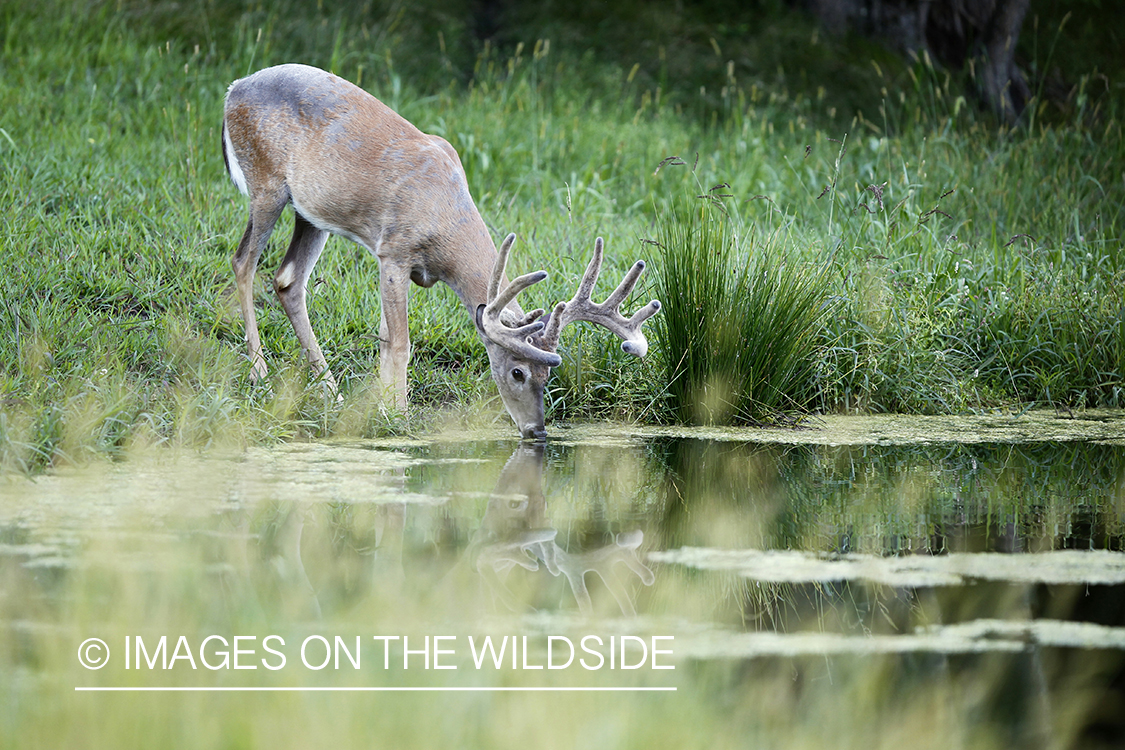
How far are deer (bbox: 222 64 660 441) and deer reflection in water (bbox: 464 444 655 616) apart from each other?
1.39 metres

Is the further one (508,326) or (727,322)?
(727,322)

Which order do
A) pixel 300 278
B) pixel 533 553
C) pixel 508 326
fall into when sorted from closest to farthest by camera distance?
pixel 533 553 → pixel 508 326 → pixel 300 278

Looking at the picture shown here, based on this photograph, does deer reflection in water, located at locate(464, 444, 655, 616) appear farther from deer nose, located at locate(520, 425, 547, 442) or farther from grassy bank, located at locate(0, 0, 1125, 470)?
grassy bank, located at locate(0, 0, 1125, 470)

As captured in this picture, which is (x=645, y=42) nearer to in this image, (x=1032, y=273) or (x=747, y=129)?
(x=747, y=129)

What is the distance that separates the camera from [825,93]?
15242 mm

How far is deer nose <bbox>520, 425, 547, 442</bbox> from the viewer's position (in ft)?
20.2

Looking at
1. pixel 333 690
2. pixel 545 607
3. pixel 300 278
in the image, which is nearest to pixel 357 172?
pixel 300 278

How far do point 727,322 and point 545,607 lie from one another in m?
3.45

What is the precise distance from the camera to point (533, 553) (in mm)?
3990

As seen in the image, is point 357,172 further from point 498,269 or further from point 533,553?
point 533,553

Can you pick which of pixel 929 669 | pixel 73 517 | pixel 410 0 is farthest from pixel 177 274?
pixel 410 0

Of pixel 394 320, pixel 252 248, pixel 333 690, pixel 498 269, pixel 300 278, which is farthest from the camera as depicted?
pixel 300 278

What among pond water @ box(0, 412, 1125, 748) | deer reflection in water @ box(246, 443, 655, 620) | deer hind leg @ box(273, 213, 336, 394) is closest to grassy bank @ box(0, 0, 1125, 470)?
deer hind leg @ box(273, 213, 336, 394)

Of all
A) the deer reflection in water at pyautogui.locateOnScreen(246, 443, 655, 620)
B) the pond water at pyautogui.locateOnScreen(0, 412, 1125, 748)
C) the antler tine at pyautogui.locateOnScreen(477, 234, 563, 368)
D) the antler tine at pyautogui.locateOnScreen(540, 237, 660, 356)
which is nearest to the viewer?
the pond water at pyautogui.locateOnScreen(0, 412, 1125, 748)
